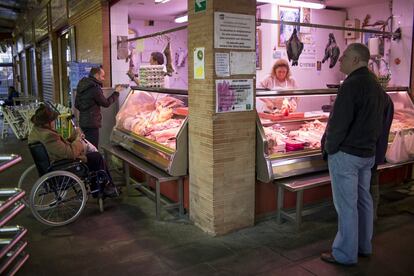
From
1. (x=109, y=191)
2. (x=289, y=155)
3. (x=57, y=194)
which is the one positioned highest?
(x=289, y=155)

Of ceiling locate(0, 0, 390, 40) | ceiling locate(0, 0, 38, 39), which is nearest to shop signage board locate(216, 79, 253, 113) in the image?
ceiling locate(0, 0, 390, 40)

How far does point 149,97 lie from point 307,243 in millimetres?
3225

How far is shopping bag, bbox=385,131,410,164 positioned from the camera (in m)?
4.98

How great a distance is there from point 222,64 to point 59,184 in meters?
2.18

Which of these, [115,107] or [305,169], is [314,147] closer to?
[305,169]

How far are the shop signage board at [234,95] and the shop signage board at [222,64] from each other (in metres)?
0.07

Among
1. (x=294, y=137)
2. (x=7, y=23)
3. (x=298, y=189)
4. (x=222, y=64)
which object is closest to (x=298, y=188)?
(x=298, y=189)

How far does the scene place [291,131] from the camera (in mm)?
5020

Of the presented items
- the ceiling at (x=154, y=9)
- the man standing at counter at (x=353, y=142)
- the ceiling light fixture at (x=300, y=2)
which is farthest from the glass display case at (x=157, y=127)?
the ceiling at (x=154, y=9)

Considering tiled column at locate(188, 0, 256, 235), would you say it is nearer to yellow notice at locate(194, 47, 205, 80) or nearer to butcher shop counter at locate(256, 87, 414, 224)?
yellow notice at locate(194, 47, 205, 80)

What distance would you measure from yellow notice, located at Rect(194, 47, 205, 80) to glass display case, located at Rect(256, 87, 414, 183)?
675 millimetres

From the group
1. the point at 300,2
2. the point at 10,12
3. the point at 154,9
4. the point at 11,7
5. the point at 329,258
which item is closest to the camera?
the point at 329,258

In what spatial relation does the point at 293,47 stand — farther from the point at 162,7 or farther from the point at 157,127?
the point at 162,7

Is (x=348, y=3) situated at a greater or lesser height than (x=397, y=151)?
greater
